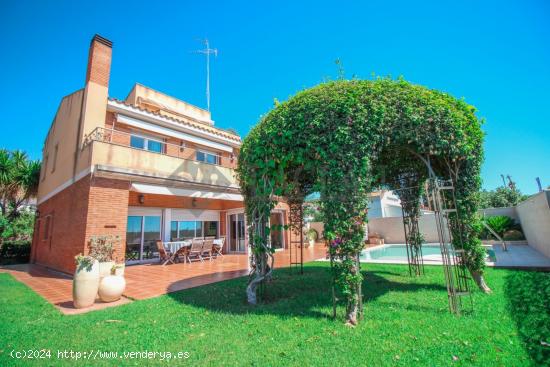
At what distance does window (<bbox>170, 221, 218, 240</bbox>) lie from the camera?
17.9 m

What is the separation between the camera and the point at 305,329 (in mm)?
4762

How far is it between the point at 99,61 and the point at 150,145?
5352 mm

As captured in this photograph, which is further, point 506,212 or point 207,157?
point 506,212

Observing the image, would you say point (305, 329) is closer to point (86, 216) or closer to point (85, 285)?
point (85, 285)

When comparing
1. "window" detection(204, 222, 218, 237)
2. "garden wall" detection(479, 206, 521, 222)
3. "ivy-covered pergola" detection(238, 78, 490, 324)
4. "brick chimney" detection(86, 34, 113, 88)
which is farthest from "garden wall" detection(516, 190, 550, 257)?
"brick chimney" detection(86, 34, 113, 88)

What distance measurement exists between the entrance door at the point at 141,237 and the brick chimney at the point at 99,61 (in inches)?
328

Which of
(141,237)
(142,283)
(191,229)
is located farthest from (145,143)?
(142,283)

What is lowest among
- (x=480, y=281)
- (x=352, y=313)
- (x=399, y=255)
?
(x=399, y=255)

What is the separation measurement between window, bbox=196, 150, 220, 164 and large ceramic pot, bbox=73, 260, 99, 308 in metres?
12.7

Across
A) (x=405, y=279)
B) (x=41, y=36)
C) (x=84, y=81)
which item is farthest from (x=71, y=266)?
(x=405, y=279)

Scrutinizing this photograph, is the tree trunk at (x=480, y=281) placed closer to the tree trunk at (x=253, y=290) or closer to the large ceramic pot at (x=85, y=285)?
the tree trunk at (x=253, y=290)

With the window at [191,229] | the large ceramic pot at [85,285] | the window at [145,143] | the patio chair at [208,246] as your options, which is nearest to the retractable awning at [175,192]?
the patio chair at [208,246]

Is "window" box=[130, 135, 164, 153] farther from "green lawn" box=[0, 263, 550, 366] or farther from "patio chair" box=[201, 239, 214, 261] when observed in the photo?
"green lawn" box=[0, 263, 550, 366]

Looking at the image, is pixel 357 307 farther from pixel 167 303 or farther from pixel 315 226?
pixel 315 226
